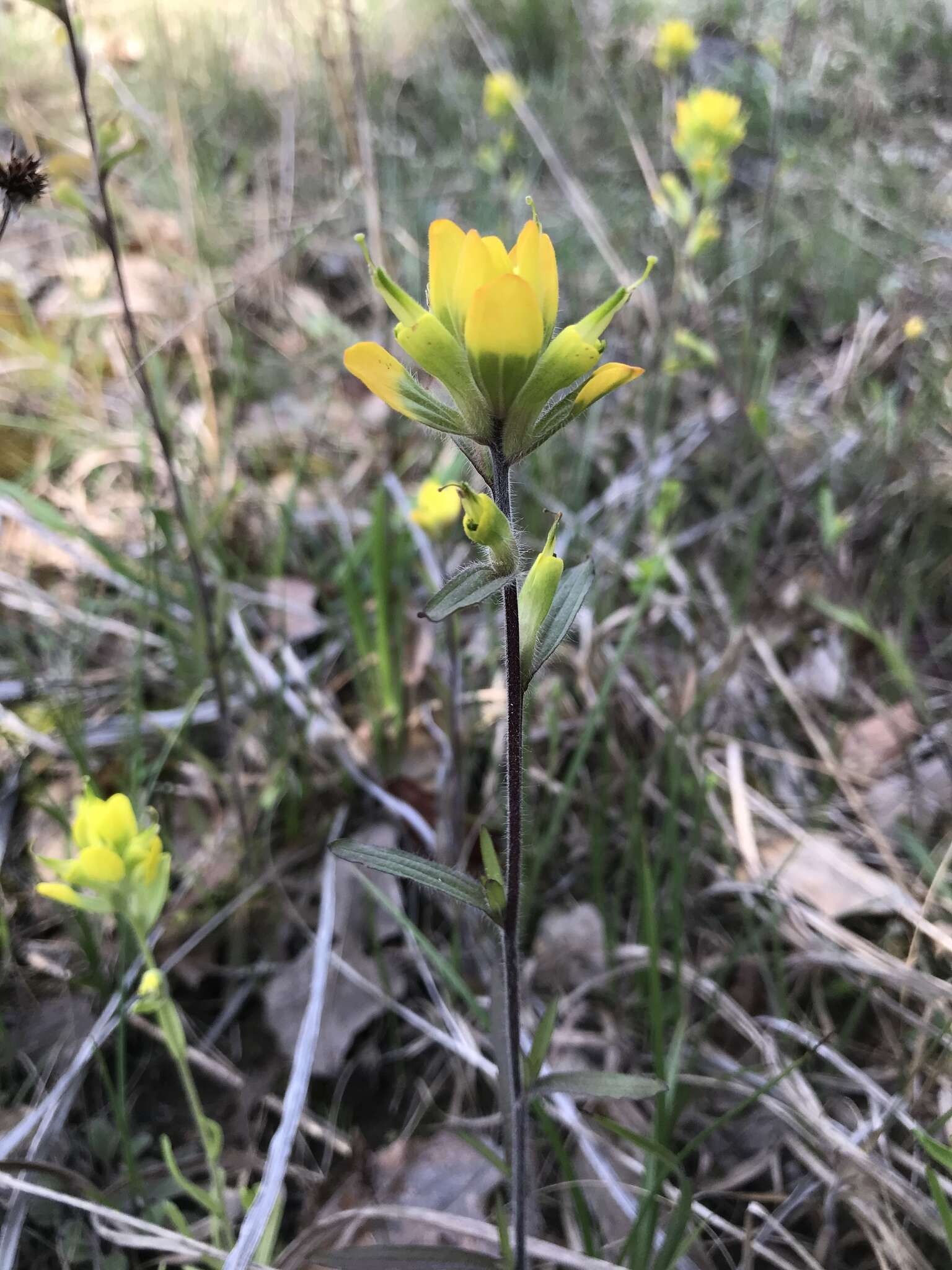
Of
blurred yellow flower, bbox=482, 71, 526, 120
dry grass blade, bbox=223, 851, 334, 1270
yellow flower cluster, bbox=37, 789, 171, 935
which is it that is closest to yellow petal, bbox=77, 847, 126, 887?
yellow flower cluster, bbox=37, 789, 171, 935

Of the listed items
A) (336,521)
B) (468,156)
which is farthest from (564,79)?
(336,521)

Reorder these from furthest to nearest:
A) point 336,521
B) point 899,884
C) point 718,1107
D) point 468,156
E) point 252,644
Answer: point 468,156
point 336,521
point 252,644
point 899,884
point 718,1107

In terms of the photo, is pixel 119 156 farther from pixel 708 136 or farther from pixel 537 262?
pixel 708 136

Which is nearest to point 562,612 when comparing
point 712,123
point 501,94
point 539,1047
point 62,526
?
point 539,1047

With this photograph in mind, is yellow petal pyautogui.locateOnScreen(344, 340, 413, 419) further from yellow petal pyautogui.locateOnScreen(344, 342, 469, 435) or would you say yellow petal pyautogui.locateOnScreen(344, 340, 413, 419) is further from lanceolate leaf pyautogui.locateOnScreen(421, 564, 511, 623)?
lanceolate leaf pyautogui.locateOnScreen(421, 564, 511, 623)

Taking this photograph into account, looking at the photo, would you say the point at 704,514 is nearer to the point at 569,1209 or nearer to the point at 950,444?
the point at 950,444

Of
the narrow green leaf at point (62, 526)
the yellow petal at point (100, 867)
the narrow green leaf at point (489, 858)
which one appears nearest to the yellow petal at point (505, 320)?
the narrow green leaf at point (489, 858)
